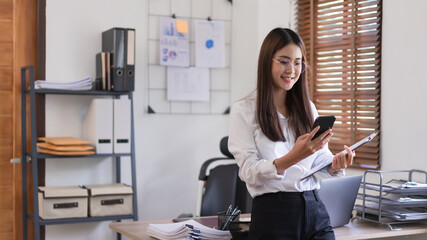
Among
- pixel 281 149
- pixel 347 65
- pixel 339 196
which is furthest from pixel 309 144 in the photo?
pixel 347 65

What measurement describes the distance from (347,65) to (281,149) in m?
1.81

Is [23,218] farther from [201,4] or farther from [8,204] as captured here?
[201,4]

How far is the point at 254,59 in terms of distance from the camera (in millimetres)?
4574

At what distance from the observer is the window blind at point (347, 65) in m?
3.43

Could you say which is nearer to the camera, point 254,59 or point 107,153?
point 107,153

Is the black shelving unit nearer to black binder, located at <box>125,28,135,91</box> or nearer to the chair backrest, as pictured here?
black binder, located at <box>125,28,135,91</box>

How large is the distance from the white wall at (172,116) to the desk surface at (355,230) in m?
0.54

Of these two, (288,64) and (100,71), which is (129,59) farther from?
(288,64)

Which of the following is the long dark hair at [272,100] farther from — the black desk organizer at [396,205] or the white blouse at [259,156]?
the black desk organizer at [396,205]

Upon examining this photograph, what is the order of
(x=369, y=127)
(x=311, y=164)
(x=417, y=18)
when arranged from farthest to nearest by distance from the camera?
(x=369, y=127) → (x=417, y=18) → (x=311, y=164)

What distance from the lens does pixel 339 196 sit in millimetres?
2568

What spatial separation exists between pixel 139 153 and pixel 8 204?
0.97m

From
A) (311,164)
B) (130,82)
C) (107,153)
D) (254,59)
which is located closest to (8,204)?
(107,153)

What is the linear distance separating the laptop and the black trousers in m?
0.58
